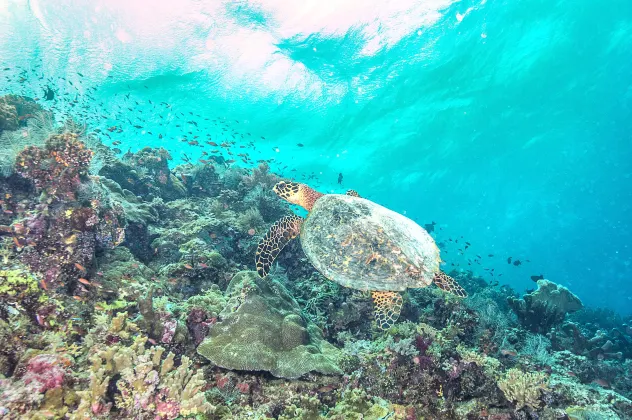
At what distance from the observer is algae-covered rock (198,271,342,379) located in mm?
3945

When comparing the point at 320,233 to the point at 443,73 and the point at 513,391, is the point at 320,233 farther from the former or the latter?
the point at 443,73

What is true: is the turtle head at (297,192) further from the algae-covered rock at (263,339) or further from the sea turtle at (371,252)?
the algae-covered rock at (263,339)

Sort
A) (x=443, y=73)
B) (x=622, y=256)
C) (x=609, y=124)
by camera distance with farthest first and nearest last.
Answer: (x=622, y=256) < (x=609, y=124) < (x=443, y=73)

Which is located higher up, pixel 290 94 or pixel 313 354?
pixel 290 94

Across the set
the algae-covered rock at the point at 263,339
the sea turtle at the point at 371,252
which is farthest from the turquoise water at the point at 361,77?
the sea turtle at the point at 371,252

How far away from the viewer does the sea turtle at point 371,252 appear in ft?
15.7

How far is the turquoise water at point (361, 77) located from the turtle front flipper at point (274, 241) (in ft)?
44.5

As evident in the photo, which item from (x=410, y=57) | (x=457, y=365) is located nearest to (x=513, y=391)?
(x=457, y=365)

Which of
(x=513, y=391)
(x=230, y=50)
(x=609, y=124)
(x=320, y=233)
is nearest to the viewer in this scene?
(x=513, y=391)

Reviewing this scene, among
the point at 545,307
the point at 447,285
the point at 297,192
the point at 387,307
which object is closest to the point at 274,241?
the point at 297,192

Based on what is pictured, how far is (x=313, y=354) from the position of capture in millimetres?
4344

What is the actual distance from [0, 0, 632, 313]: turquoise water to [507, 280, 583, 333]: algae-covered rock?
1026cm

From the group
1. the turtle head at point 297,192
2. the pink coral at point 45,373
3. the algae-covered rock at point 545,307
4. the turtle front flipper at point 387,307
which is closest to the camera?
the pink coral at point 45,373

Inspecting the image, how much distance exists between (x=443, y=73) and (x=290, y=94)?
13.2m
